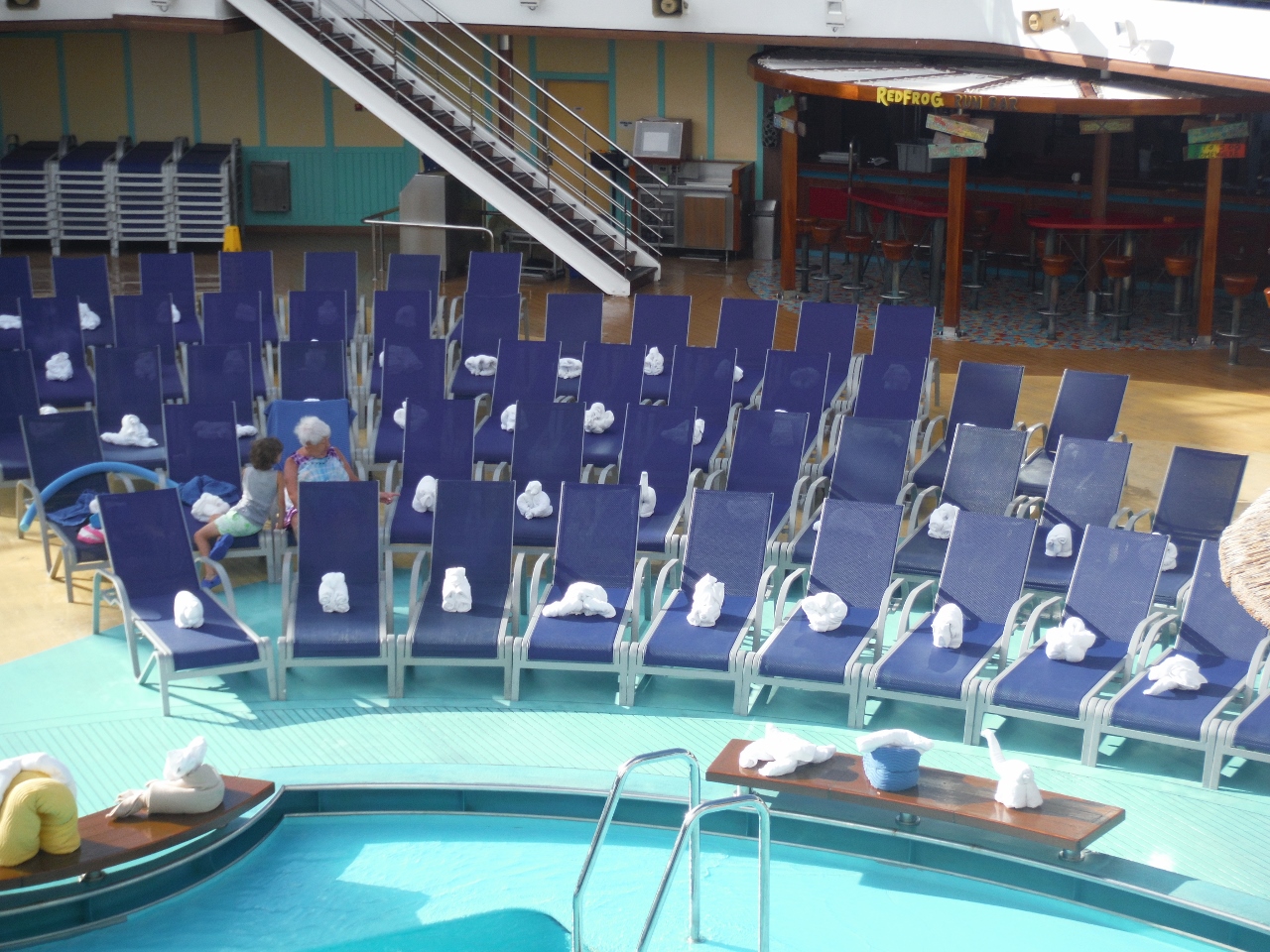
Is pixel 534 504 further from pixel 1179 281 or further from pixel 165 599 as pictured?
pixel 1179 281

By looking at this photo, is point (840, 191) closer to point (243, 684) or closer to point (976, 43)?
point (976, 43)

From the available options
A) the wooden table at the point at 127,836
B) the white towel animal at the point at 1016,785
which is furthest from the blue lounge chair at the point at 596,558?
the white towel animal at the point at 1016,785

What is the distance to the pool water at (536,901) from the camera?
6043 millimetres

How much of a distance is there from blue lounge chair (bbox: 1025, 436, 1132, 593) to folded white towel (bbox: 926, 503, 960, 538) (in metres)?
0.51

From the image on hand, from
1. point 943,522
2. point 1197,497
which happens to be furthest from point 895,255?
point 1197,497

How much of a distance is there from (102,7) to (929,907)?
1473 cm

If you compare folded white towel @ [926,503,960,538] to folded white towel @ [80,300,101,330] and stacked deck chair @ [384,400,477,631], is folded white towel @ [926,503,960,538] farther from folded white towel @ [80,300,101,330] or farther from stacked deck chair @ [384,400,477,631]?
folded white towel @ [80,300,101,330]

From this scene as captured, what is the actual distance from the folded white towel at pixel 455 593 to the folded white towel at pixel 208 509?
1.74m

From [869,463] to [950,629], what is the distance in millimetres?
2085

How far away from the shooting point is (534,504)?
9164 mm

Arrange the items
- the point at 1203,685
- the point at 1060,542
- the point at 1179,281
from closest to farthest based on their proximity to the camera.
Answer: the point at 1203,685, the point at 1060,542, the point at 1179,281

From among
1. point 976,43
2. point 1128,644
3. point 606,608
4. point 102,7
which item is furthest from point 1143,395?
point 102,7

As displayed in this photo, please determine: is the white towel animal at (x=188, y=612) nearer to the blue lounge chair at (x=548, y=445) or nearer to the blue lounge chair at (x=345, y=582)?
the blue lounge chair at (x=345, y=582)

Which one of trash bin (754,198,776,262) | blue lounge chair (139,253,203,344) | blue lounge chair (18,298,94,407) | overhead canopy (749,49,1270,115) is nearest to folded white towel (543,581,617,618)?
blue lounge chair (18,298,94,407)
